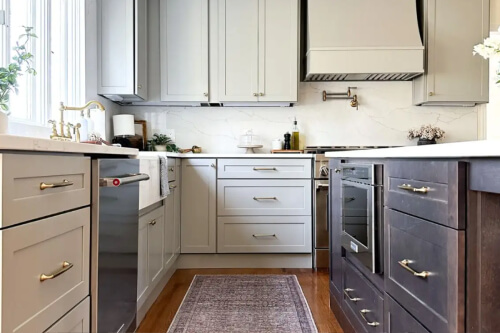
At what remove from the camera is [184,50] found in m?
3.15

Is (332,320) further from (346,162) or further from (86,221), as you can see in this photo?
(86,221)

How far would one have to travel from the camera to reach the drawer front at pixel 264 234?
292cm

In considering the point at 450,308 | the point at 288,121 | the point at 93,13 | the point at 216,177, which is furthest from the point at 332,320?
the point at 93,13

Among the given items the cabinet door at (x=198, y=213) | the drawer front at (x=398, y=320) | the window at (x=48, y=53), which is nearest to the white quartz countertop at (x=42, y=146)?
the window at (x=48, y=53)

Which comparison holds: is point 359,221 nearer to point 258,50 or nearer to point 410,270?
point 410,270

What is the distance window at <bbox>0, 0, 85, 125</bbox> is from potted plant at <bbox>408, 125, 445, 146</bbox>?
9.62ft

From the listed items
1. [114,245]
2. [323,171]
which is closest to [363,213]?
[114,245]

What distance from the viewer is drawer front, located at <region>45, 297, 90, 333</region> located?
99 cm

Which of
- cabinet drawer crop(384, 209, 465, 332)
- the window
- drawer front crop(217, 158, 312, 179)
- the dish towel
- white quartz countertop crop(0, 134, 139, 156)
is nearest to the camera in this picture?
white quartz countertop crop(0, 134, 139, 156)

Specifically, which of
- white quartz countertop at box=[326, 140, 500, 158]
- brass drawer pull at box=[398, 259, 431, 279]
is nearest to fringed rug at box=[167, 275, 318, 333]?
brass drawer pull at box=[398, 259, 431, 279]

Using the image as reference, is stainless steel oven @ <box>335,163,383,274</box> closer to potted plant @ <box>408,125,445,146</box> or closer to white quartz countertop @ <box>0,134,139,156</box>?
white quartz countertop @ <box>0,134,139,156</box>

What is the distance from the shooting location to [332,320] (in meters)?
1.98

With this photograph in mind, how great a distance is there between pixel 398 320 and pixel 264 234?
1.77 metres

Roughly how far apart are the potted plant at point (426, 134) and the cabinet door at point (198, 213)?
79.8 inches
